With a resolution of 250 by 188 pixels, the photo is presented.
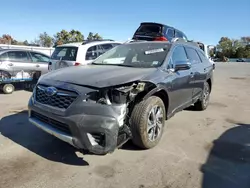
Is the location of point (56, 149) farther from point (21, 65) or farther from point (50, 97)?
point (21, 65)

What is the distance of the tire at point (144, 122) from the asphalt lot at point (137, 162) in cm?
18

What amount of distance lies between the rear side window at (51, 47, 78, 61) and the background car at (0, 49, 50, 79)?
5.74 ft

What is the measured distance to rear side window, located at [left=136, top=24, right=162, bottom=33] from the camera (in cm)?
1165

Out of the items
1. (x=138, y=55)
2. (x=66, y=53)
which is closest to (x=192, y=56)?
(x=138, y=55)

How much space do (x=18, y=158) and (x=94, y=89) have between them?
158cm

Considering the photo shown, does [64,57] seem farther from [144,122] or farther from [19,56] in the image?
[144,122]

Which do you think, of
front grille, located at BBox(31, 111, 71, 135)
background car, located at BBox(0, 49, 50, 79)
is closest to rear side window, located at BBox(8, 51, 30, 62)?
background car, located at BBox(0, 49, 50, 79)

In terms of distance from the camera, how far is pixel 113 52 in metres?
5.50

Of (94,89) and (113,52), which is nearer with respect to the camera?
(94,89)

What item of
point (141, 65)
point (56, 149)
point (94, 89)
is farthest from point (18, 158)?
point (141, 65)

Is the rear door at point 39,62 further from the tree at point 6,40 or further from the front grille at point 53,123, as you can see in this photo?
the tree at point 6,40

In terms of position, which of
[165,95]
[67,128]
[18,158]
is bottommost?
[18,158]

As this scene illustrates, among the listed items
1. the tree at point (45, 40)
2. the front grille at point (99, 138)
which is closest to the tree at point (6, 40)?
the tree at point (45, 40)

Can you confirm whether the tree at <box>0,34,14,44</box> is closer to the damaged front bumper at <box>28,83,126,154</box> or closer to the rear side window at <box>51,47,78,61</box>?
the rear side window at <box>51,47,78,61</box>
